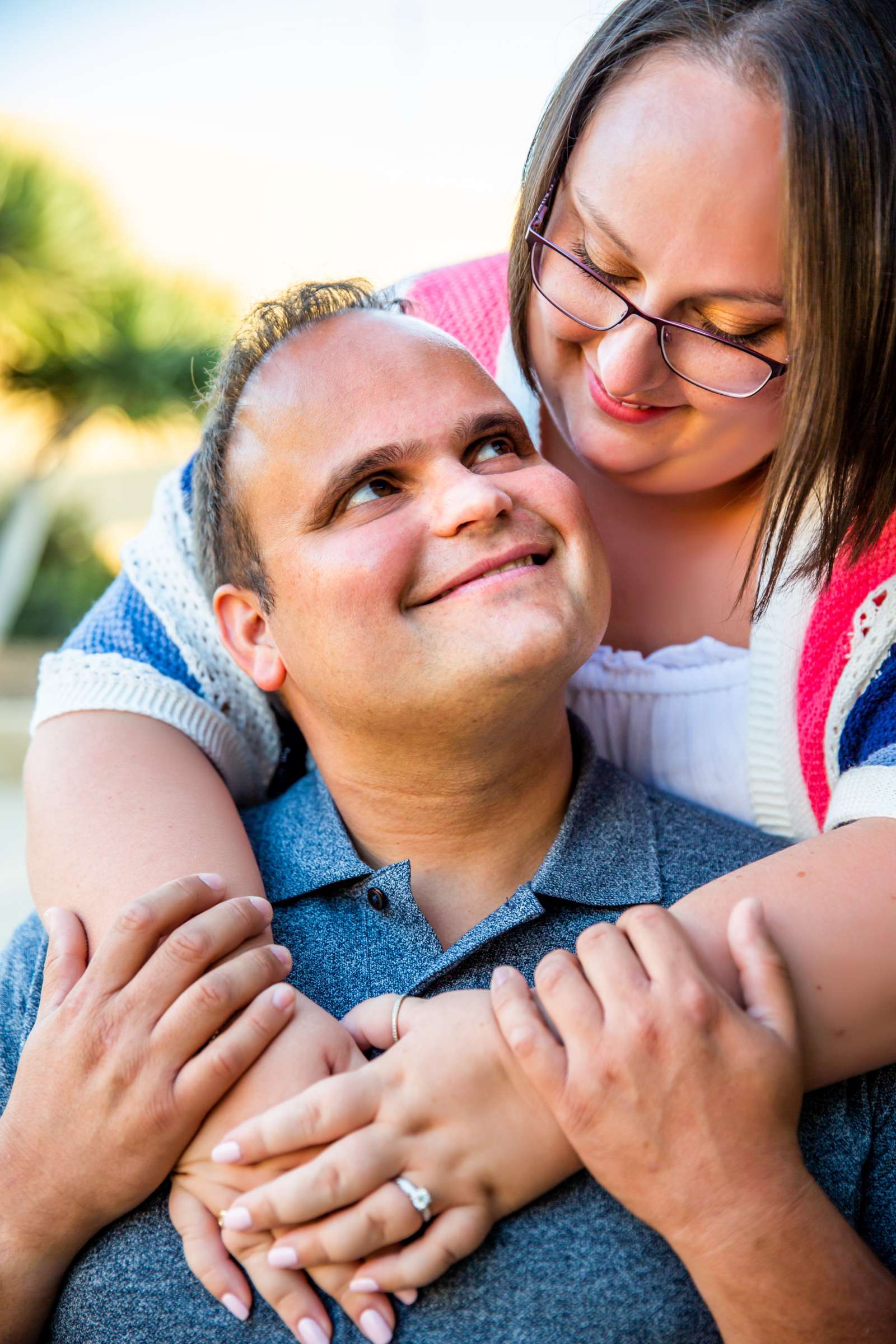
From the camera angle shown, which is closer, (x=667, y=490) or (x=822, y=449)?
(x=822, y=449)

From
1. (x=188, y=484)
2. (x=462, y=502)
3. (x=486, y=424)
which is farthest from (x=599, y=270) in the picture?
(x=188, y=484)

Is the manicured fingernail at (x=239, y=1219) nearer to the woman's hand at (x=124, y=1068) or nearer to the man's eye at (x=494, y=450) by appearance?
the woman's hand at (x=124, y=1068)

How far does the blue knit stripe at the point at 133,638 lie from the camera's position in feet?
6.76

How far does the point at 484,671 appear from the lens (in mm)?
1653

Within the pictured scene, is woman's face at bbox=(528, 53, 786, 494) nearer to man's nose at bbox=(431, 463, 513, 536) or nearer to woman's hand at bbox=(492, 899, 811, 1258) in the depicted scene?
man's nose at bbox=(431, 463, 513, 536)

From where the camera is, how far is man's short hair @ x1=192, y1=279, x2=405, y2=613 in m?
1.97

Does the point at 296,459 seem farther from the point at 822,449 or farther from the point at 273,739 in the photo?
the point at 822,449

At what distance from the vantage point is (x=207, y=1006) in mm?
1440

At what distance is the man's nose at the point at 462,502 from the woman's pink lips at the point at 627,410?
0.21m

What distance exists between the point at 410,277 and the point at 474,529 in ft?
3.11

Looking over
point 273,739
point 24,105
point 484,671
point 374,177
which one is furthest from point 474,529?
point 374,177

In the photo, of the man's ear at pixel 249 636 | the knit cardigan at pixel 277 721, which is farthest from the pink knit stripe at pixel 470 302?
the man's ear at pixel 249 636

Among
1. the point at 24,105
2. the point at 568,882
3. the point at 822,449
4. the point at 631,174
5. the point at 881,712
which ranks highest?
the point at 631,174

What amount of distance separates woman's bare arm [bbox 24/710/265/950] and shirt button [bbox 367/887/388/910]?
186mm
